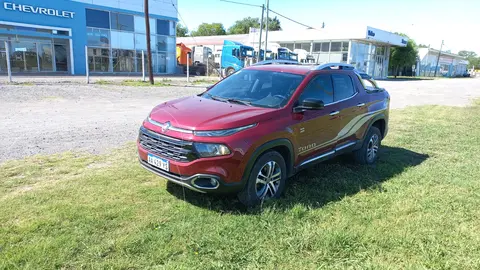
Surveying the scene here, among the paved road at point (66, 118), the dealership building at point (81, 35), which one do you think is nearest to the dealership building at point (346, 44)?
the dealership building at point (81, 35)

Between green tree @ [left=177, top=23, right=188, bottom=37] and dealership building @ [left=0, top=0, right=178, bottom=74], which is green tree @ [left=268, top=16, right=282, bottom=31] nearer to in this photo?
green tree @ [left=177, top=23, right=188, bottom=37]

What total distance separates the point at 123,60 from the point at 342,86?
97.3 ft

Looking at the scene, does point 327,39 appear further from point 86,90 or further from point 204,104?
point 204,104

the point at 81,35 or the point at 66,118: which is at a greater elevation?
the point at 81,35

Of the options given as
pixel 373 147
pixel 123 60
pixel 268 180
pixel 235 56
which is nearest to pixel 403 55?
pixel 235 56

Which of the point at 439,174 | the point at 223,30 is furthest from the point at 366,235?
the point at 223,30

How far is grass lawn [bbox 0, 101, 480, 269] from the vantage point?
3.16m

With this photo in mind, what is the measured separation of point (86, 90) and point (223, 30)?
8647 centimetres

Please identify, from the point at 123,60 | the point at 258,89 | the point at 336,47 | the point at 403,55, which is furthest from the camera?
the point at 403,55

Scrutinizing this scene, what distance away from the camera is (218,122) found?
155 inches

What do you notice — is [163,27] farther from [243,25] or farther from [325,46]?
[243,25]

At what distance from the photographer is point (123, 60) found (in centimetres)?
3194

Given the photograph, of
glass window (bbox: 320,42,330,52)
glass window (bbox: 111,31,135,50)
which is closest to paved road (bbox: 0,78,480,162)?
glass window (bbox: 111,31,135,50)

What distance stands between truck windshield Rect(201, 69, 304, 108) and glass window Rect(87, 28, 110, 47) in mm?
27593
